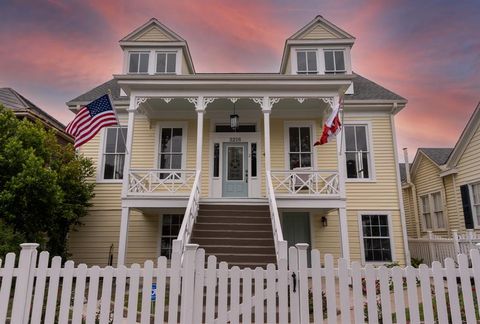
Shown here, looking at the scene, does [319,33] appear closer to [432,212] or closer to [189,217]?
[189,217]

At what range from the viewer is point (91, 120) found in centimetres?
797

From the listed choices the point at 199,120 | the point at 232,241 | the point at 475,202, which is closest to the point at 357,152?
the point at 475,202

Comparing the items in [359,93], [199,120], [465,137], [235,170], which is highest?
[359,93]

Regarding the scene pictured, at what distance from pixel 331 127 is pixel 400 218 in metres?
5.14

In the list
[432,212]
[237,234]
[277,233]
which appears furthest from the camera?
[432,212]

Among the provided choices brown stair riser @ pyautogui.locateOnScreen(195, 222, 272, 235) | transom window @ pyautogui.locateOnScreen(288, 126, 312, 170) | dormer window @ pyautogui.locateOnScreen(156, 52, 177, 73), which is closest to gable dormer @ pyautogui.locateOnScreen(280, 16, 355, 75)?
transom window @ pyautogui.locateOnScreen(288, 126, 312, 170)

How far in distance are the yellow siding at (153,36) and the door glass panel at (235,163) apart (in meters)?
5.35

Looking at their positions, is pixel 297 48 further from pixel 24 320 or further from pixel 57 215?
pixel 24 320

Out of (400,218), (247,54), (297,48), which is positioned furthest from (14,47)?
(400,218)

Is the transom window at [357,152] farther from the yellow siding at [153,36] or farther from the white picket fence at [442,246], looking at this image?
the yellow siding at [153,36]

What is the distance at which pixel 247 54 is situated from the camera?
16.0m

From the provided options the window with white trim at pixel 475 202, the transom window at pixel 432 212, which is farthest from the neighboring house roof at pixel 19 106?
the transom window at pixel 432 212

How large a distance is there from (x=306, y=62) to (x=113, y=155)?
326 inches

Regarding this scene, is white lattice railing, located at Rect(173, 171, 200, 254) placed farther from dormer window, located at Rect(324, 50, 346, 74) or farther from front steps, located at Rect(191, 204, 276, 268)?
dormer window, located at Rect(324, 50, 346, 74)
